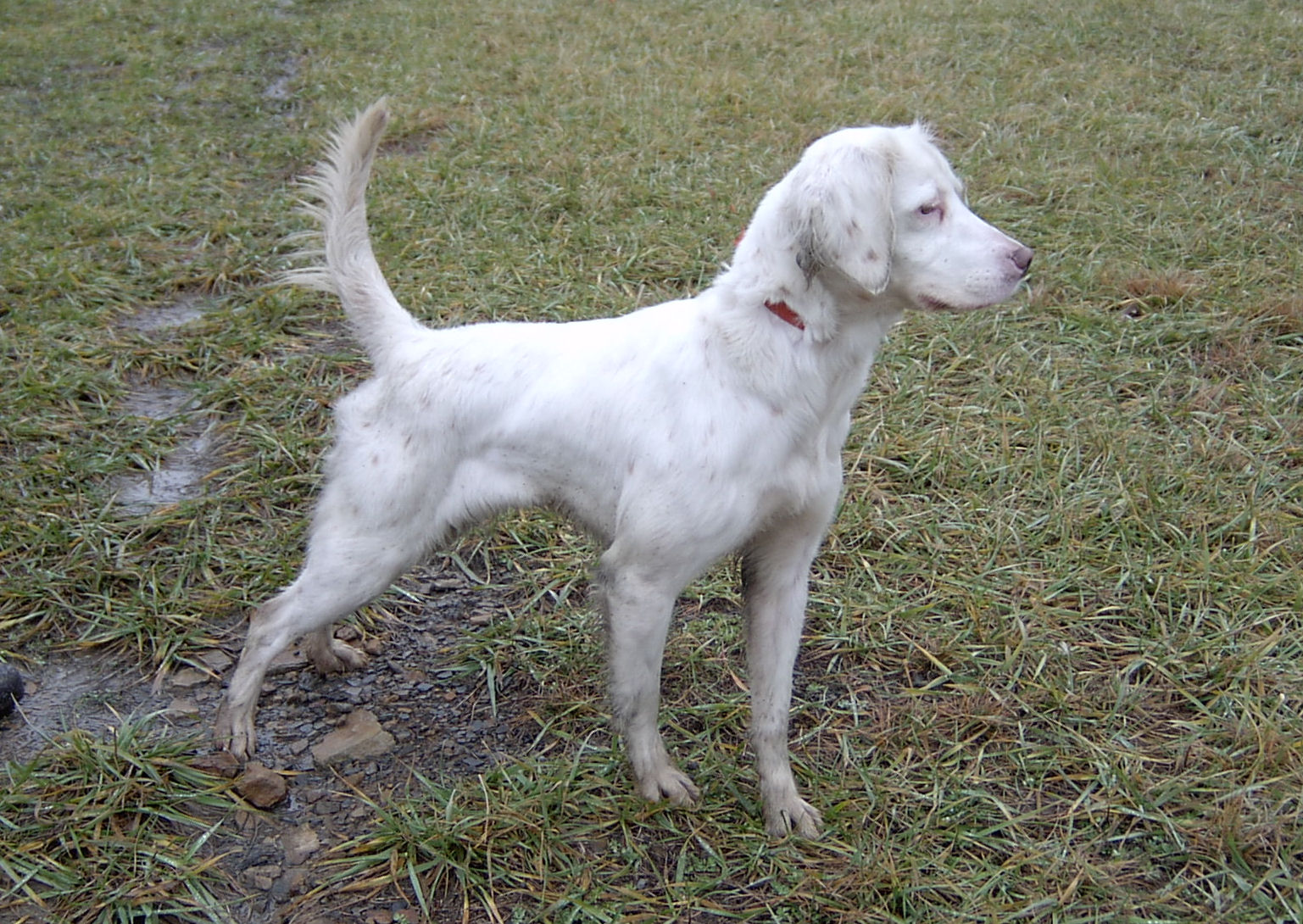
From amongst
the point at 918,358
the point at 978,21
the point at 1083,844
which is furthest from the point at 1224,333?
the point at 978,21

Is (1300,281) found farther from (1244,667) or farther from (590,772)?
(590,772)

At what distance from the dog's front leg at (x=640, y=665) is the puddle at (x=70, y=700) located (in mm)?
1407

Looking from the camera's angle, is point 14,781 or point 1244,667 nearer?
point 14,781

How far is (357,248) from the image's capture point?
307 cm

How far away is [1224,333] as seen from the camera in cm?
471

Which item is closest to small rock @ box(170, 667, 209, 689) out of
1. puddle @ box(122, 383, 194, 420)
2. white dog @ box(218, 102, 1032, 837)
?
white dog @ box(218, 102, 1032, 837)

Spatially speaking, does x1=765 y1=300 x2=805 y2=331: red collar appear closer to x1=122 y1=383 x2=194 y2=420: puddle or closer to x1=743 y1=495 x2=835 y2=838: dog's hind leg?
x1=743 y1=495 x2=835 y2=838: dog's hind leg

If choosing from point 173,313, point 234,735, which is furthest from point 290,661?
point 173,313

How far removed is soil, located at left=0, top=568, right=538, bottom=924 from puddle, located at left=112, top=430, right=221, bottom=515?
30.4 inches

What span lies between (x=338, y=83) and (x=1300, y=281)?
6.60 metres

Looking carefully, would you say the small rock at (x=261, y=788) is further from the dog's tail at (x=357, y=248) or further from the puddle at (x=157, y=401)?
the puddle at (x=157, y=401)

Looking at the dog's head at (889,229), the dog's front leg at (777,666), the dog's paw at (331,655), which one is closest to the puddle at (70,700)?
the dog's paw at (331,655)

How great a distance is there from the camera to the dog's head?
91.0 inches

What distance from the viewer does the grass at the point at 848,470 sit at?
262cm
